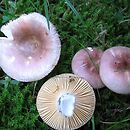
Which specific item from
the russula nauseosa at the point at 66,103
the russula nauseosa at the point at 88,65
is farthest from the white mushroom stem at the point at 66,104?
the russula nauseosa at the point at 88,65

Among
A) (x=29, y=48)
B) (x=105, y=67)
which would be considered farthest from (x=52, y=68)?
(x=105, y=67)

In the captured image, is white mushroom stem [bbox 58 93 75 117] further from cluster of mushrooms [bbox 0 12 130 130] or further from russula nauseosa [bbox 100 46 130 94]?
russula nauseosa [bbox 100 46 130 94]

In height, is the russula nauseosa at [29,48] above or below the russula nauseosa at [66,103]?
above

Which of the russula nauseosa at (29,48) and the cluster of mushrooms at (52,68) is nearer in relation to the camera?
the cluster of mushrooms at (52,68)

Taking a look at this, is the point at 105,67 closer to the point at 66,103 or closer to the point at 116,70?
the point at 116,70

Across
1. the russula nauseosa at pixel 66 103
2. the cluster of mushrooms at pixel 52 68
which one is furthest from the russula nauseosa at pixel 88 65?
the russula nauseosa at pixel 66 103

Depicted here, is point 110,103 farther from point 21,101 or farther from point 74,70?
point 21,101

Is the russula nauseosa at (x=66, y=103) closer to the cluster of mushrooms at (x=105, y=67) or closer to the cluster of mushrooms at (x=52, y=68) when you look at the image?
the cluster of mushrooms at (x=52, y=68)

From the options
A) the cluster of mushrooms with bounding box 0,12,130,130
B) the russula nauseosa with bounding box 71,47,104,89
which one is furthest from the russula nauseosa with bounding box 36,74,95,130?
the russula nauseosa with bounding box 71,47,104,89
